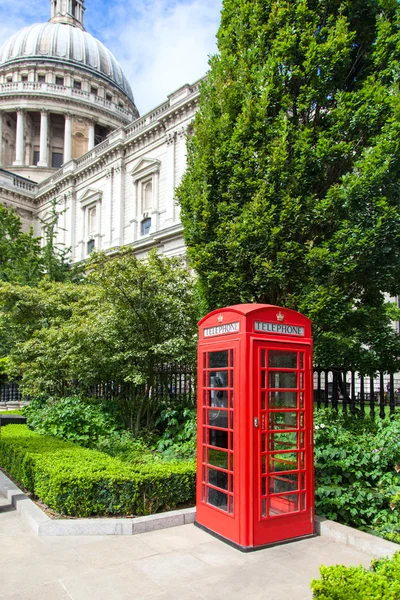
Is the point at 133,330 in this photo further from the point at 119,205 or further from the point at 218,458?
the point at 119,205

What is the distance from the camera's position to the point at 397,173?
7.50m

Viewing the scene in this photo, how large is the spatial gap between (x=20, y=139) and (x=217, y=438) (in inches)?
2392

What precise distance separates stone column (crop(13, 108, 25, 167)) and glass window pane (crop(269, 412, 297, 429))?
59.4 m

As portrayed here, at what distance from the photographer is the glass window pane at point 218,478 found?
5.20 metres

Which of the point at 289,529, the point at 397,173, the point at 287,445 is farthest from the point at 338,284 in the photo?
the point at 289,529

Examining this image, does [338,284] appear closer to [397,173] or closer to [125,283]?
[397,173]

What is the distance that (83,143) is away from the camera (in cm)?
5859

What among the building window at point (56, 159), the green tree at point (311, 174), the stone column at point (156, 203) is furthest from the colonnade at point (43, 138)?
the green tree at point (311, 174)

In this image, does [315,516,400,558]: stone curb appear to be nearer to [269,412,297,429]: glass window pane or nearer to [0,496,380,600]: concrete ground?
[0,496,380,600]: concrete ground

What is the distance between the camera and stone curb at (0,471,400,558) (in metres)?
4.91

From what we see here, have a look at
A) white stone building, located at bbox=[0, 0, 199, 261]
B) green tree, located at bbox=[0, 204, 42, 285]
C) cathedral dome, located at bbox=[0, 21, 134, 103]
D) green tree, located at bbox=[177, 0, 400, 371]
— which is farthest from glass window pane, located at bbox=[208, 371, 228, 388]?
cathedral dome, located at bbox=[0, 21, 134, 103]

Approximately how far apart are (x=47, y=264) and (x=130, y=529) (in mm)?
17882

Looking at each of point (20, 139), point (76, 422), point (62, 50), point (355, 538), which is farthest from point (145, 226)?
point (62, 50)

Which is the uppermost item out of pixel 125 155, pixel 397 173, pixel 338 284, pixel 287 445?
pixel 125 155
